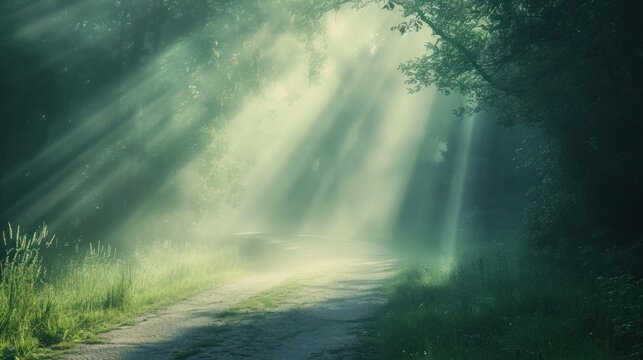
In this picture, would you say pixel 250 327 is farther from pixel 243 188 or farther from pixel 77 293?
pixel 243 188

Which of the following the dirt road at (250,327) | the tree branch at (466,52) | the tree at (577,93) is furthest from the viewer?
the tree branch at (466,52)

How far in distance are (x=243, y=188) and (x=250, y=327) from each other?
1630 cm

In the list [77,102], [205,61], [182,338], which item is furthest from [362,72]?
[182,338]

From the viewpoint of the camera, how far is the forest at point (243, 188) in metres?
6.41

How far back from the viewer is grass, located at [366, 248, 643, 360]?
16.9ft

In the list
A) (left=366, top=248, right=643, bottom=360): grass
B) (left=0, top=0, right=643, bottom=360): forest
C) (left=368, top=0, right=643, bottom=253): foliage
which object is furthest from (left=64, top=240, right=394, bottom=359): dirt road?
(left=368, top=0, right=643, bottom=253): foliage

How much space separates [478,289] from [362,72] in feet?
146

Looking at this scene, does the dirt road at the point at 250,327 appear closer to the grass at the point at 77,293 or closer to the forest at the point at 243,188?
the forest at the point at 243,188

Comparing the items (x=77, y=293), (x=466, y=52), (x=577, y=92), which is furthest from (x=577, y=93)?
(x=77, y=293)

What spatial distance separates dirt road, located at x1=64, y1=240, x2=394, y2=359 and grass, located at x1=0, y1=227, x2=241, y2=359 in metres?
0.47

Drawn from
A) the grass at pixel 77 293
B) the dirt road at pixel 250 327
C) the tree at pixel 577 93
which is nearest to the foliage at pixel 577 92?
the tree at pixel 577 93

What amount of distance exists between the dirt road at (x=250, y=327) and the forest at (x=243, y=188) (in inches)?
2.1

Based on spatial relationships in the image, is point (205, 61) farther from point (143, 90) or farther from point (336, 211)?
point (336, 211)

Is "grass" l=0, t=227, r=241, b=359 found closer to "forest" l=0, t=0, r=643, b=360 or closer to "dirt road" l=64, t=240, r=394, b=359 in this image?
"forest" l=0, t=0, r=643, b=360
